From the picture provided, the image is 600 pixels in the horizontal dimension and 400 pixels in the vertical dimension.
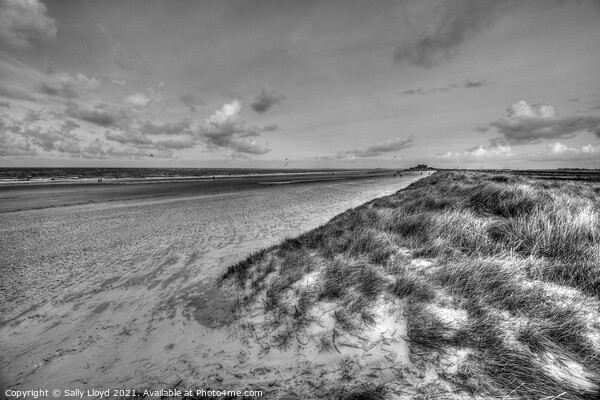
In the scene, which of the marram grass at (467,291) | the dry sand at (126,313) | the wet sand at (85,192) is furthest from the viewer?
the wet sand at (85,192)

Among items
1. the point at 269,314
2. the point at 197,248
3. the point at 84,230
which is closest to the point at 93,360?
the point at 269,314

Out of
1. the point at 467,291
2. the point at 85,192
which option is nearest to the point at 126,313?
the point at 467,291

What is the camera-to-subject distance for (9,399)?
2.84 metres

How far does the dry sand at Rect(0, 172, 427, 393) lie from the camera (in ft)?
9.80

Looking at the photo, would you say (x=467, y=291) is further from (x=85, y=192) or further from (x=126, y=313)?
(x=85, y=192)

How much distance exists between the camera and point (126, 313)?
4.47 meters

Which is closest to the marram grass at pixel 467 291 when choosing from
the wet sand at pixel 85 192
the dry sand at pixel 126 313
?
the dry sand at pixel 126 313

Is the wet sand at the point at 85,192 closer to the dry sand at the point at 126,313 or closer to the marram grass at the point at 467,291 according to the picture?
the dry sand at the point at 126,313

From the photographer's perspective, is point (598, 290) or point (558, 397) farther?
point (598, 290)

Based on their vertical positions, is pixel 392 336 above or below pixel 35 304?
above

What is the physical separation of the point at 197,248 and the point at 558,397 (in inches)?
325

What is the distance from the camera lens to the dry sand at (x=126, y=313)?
299 centimetres

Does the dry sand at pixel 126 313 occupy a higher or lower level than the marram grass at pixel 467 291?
lower

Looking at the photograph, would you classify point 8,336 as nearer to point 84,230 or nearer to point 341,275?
point 341,275
